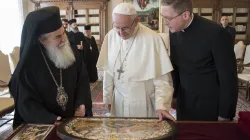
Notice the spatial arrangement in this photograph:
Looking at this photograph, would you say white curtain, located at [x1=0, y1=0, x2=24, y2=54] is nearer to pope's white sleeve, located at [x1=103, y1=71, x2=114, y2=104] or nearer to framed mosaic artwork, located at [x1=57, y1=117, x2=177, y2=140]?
pope's white sleeve, located at [x1=103, y1=71, x2=114, y2=104]

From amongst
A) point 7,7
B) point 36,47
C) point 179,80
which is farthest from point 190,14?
point 7,7

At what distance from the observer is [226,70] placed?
1.75 metres

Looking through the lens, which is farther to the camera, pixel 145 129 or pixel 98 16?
pixel 98 16

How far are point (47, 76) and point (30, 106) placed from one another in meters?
0.28

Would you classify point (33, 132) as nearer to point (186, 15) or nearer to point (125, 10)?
point (125, 10)

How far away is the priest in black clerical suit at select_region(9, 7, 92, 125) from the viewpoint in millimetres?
1651

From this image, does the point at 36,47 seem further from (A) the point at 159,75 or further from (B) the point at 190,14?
(B) the point at 190,14

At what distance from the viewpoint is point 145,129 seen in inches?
51.9

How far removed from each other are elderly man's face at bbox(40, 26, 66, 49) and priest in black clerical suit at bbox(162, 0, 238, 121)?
0.79 meters

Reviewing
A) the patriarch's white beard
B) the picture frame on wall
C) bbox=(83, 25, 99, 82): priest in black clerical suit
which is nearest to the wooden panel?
the picture frame on wall

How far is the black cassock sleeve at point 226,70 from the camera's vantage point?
5.73 feet

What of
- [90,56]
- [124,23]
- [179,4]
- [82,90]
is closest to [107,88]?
[82,90]

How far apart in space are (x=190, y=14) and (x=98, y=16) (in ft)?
27.6

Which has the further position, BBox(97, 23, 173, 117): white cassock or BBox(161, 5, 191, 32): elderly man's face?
BBox(97, 23, 173, 117): white cassock
